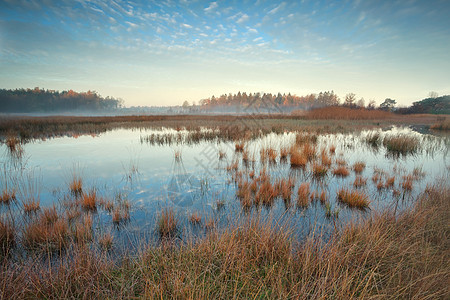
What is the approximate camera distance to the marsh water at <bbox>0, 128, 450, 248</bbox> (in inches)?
160

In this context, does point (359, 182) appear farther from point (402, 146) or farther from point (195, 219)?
point (402, 146)

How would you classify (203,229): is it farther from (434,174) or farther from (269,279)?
(434,174)

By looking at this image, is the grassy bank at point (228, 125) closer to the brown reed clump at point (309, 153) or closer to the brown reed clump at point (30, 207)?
the brown reed clump at point (309, 153)

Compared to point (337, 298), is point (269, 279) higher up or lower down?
lower down

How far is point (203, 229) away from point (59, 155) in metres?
10.1

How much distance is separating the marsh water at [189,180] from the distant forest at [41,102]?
413ft

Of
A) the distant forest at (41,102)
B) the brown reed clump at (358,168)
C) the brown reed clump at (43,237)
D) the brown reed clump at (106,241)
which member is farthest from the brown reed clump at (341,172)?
the distant forest at (41,102)

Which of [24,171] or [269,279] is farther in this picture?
[24,171]

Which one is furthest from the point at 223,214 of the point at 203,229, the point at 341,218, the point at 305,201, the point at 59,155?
the point at 59,155

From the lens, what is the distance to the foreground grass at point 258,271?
1.94m

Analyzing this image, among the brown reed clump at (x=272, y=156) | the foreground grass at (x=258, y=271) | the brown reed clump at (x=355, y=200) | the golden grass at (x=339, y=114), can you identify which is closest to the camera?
the foreground grass at (x=258, y=271)

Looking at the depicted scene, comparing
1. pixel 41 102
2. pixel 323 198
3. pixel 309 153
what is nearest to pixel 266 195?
pixel 323 198

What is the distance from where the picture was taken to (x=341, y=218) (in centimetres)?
401

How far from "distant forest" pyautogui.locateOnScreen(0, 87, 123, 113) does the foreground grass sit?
5376 inches
